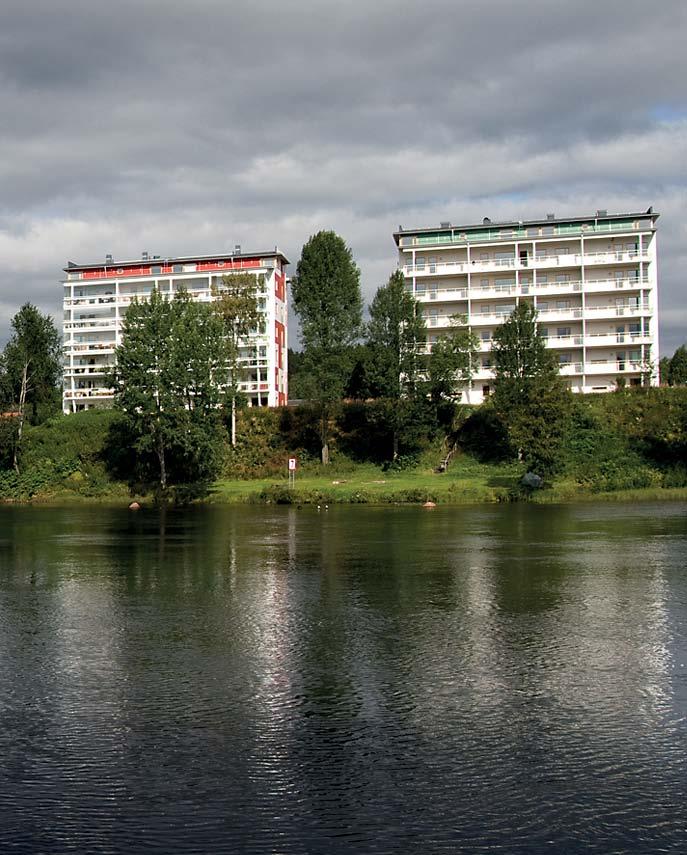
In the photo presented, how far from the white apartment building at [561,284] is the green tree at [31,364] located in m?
38.5

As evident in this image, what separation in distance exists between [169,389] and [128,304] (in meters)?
52.5

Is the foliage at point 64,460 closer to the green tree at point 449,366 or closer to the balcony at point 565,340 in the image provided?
the green tree at point 449,366

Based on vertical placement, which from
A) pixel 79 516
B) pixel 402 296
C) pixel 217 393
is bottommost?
pixel 79 516

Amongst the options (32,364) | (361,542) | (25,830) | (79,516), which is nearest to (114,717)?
(25,830)

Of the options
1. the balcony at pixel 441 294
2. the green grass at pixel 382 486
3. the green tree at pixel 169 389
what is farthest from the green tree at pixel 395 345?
the balcony at pixel 441 294

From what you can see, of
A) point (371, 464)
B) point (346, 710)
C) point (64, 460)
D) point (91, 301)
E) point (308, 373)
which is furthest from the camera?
point (91, 301)

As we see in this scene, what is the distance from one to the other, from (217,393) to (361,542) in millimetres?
35809

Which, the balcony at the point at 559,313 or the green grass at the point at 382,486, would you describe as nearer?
the green grass at the point at 382,486

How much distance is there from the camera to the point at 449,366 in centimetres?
7175

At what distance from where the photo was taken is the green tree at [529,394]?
61656 mm

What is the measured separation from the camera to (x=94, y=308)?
120 meters

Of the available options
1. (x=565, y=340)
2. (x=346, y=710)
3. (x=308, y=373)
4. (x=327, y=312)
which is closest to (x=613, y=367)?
(x=565, y=340)

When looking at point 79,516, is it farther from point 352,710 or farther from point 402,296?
point 352,710

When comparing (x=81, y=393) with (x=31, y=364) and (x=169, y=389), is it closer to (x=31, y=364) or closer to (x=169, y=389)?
(x=31, y=364)
